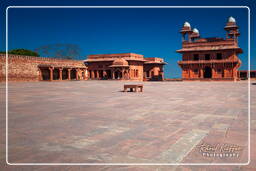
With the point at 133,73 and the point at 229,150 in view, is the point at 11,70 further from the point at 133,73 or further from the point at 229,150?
the point at 229,150

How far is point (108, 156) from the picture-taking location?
293 centimetres

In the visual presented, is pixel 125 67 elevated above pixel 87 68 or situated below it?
below

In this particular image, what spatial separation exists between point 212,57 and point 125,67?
15.9 meters

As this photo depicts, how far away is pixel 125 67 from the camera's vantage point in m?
42.2

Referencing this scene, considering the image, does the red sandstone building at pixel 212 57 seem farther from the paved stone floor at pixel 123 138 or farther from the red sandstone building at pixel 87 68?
the paved stone floor at pixel 123 138

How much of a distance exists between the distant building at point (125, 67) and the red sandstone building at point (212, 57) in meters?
9.69

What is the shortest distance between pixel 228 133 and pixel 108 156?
238cm

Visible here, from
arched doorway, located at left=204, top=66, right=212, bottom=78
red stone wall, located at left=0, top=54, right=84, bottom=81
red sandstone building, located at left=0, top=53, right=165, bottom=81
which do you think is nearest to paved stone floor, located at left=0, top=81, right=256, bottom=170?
red stone wall, located at left=0, top=54, right=84, bottom=81

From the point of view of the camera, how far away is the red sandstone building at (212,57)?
3669cm

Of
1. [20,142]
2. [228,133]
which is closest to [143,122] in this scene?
[228,133]

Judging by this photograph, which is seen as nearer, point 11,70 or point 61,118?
point 61,118

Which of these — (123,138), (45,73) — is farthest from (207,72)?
(123,138)

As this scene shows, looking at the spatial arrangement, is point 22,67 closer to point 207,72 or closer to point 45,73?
point 45,73

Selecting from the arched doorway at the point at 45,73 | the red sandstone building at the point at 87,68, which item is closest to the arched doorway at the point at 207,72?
the red sandstone building at the point at 87,68
